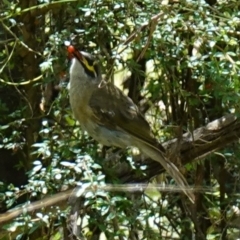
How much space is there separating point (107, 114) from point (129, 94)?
0.15 meters

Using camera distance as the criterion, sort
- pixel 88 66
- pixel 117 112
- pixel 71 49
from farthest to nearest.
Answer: pixel 117 112 → pixel 88 66 → pixel 71 49

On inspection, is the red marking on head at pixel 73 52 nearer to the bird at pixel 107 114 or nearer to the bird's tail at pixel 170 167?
the bird at pixel 107 114

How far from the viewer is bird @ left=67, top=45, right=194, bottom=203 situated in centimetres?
377

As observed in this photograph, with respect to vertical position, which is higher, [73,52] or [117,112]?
[73,52]

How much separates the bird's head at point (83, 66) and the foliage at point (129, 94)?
49mm

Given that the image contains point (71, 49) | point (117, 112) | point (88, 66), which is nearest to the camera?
point (71, 49)

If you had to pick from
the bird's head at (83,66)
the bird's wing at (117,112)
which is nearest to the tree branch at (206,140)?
the bird's wing at (117,112)

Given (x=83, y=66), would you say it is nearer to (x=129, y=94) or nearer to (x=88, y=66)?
(x=88, y=66)

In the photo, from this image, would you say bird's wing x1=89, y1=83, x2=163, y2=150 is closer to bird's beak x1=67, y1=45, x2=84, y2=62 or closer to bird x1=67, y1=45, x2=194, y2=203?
bird x1=67, y1=45, x2=194, y2=203

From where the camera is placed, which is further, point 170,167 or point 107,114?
point 107,114

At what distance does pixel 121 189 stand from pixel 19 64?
1100mm

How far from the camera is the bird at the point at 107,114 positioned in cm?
377

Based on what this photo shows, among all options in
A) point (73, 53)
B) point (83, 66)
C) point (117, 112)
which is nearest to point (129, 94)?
point (117, 112)

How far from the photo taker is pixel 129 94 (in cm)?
427
